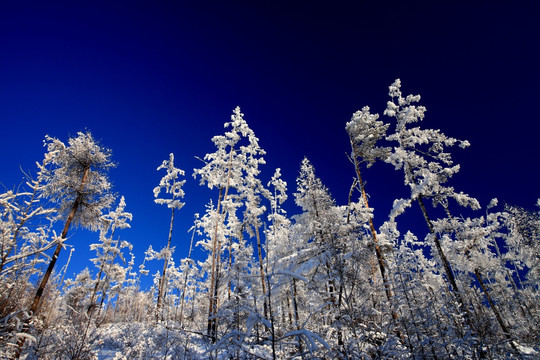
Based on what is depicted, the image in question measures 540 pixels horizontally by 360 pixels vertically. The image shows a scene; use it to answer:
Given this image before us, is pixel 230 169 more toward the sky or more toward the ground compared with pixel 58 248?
more toward the sky

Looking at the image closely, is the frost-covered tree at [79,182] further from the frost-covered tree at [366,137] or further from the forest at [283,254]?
the frost-covered tree at [366,137]

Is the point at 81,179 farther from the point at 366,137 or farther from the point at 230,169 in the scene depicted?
the point at 366,137

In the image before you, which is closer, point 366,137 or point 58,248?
point 58,248

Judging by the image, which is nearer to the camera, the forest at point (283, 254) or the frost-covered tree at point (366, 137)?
the forest at point (283, 254)

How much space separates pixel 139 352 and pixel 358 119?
16131mm

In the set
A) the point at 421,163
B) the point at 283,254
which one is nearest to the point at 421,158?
the point at 421,163

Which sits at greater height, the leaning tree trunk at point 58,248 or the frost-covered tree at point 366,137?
the frost-covered tree at point 366,137

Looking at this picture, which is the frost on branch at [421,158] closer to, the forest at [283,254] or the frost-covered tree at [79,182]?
the forest at [283,254]

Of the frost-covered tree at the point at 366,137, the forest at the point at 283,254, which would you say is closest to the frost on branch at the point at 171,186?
the forest at the point at 283,254

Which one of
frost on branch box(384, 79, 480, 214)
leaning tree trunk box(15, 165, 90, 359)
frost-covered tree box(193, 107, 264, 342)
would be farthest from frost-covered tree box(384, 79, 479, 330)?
leaning tree trunk box(15, 165, 90, 359)

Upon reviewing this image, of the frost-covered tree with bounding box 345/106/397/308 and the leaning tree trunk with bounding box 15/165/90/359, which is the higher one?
the frost-covered tree with bounding box 345/106/397/308

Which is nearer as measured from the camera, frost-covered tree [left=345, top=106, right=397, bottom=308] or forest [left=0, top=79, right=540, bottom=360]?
forest [left=0, top=79, right=540, bottom=360]

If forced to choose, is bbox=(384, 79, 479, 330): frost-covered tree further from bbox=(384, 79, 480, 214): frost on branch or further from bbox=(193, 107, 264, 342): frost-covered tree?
bbox=(193, 107, 264, 342): frost-covered tree

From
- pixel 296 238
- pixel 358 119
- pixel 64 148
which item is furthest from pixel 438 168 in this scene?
pixel 64 148
